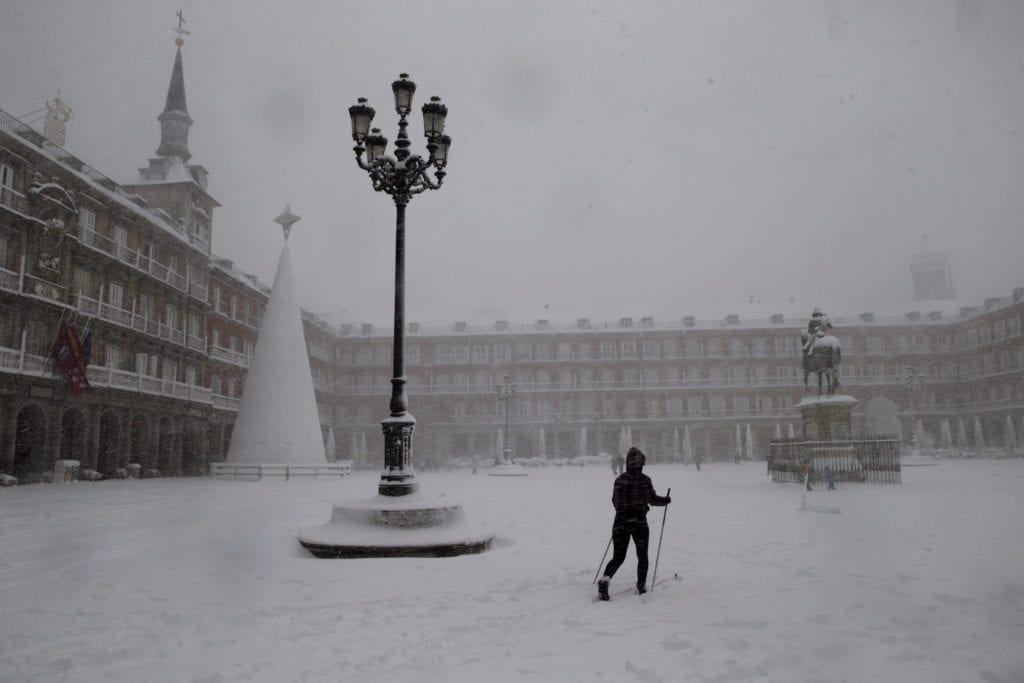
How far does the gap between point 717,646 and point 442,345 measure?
163 ft

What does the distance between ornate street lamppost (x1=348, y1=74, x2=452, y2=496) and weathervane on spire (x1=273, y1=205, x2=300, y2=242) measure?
51.8ft

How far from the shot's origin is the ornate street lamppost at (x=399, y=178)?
811 cm

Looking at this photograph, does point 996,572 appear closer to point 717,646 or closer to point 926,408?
point 717,646

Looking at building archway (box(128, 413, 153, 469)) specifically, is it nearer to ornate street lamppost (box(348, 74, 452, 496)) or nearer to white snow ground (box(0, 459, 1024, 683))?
white snow ground (box(0, 459, 1024, 683))

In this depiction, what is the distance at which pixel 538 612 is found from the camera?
16.5 ft

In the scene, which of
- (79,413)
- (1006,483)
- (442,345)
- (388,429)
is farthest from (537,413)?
(388,429)

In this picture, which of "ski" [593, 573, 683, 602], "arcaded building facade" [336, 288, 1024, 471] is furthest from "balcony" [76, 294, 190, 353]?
"ski" [593, 573, 683, 602]

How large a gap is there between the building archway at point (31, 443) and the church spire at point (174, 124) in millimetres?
16988

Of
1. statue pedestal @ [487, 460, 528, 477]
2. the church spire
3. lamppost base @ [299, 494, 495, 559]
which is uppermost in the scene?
the church spire

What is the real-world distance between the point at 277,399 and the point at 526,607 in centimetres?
1830

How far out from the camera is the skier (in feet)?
18.1

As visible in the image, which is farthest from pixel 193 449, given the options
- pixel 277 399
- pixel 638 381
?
pixel 638 381

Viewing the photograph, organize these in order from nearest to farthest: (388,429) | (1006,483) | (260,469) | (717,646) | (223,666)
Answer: (223,666), (717,646), (388,429), (1006,483), (260,469)

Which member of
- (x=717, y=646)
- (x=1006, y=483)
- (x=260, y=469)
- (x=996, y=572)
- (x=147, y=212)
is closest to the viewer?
(x=717, y=646)
